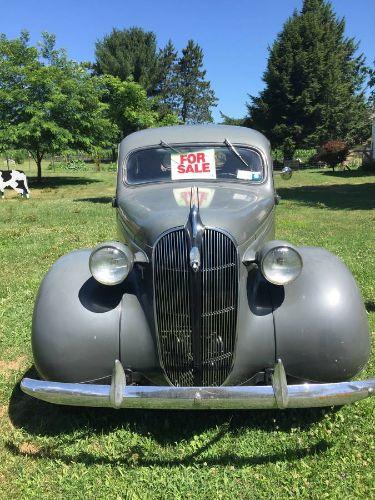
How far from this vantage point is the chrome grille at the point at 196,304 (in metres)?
2.80

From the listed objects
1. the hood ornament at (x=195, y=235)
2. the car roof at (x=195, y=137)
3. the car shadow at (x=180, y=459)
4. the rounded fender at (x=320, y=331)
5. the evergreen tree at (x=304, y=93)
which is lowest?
the car shadow at (x=180, y=459)

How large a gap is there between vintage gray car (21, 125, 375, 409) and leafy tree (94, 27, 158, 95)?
150 ft

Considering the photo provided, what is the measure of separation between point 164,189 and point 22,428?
208 centimetres

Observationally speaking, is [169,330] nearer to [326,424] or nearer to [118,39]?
[326,424]

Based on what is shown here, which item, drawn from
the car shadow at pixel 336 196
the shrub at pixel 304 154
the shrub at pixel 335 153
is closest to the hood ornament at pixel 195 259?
the car shadow at pixel 336 196

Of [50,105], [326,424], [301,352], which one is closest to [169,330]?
[301,352]

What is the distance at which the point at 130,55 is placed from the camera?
46594mm

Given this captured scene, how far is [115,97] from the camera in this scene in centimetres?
2334

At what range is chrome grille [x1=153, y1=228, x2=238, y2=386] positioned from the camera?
280 centimetres

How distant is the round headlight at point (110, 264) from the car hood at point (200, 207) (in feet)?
0.62

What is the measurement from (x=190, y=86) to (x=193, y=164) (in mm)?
60557

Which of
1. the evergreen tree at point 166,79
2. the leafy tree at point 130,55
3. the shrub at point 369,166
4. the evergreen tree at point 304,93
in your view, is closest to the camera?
the shrub at point 369,166

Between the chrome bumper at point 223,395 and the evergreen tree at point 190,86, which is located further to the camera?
the evergreen tree at point 190,86

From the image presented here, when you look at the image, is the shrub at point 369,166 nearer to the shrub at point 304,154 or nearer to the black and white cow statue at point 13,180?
the shrub at point 304,154
